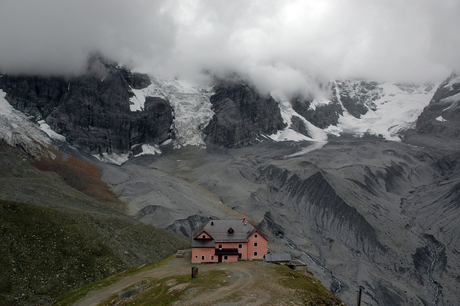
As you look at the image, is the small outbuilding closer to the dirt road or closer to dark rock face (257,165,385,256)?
the dirt road

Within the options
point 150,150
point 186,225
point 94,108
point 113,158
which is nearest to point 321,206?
point 186,225

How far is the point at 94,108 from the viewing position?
169000 mm

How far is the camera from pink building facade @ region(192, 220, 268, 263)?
44.4 m

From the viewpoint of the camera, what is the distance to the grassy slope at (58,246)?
118ft

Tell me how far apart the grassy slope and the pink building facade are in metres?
9.85

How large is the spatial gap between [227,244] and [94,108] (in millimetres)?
144744

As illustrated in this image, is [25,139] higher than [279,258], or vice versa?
[25,139]

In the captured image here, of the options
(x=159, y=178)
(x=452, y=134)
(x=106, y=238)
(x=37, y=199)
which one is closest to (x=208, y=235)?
(x=106, y=238)

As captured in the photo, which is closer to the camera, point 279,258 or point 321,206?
point 279,258

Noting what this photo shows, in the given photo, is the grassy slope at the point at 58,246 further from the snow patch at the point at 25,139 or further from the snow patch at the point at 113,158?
the snow patch at the point at 113,158

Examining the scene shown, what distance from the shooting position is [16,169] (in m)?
74.9

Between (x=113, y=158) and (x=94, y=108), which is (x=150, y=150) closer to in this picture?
(x=113, y=158)

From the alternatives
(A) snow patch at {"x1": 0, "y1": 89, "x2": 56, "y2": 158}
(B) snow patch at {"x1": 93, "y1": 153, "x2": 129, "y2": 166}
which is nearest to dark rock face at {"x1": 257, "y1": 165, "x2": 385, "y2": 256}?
(B) snow patch at {"x1": 93, "y1": 153, "x2": 129, "y2": 166}

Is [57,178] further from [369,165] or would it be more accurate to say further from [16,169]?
[369,165]
